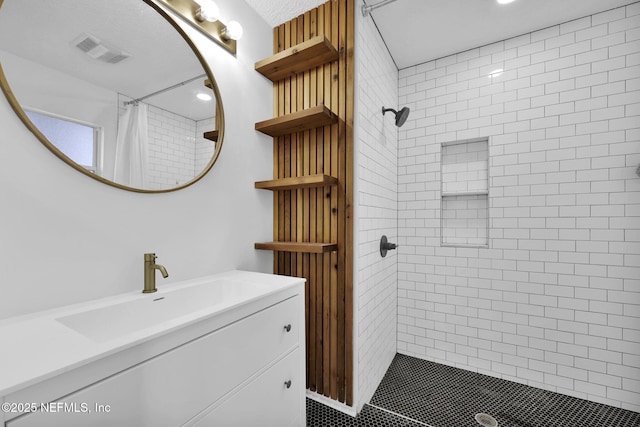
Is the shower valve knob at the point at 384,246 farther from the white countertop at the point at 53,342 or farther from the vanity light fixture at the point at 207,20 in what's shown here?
the vanity light fixture at the point at 207,20

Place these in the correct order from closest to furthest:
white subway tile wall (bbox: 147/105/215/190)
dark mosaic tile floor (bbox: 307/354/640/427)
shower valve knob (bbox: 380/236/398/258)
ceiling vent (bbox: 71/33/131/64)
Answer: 1. ceiling vent (bbox: 71/33/131/64)
2. white subway tile wall (bbox: 147/105/215/190)
3. dark mosaic tile floor (bbox: 307/354/640/427)
4. shower valve knob (bbox: 380/236/398/258)

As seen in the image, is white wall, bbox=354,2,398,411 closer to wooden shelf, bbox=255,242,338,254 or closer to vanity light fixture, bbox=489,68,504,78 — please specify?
wooden shelf, bbox=255,242,338,254

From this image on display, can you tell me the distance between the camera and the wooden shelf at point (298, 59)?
1696 mm

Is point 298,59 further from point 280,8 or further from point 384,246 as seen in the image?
point 384,246

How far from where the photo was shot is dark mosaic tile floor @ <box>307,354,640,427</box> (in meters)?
1.72

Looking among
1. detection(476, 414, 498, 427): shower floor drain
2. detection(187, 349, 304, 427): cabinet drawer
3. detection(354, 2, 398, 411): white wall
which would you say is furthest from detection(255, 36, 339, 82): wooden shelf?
detection(476, 414, 498, 427): shower floor drain

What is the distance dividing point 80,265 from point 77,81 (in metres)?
0.71

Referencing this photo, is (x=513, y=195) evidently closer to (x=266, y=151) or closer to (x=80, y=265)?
(x=266, y=151)

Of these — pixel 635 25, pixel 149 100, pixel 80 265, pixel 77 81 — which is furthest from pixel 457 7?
pixel 80 265

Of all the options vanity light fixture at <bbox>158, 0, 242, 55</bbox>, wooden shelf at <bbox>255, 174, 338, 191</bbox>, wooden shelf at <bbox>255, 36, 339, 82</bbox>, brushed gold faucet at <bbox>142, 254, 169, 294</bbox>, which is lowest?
brushed gold faucet at <bbox>142, 254, 169, 294</bbox>

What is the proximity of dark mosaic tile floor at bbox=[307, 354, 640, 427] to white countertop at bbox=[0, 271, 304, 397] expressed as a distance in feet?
4.28

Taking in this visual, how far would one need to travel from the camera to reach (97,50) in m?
1.13

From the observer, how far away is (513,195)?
221 centimetres

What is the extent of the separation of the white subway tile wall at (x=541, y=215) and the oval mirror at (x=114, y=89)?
194 cm
